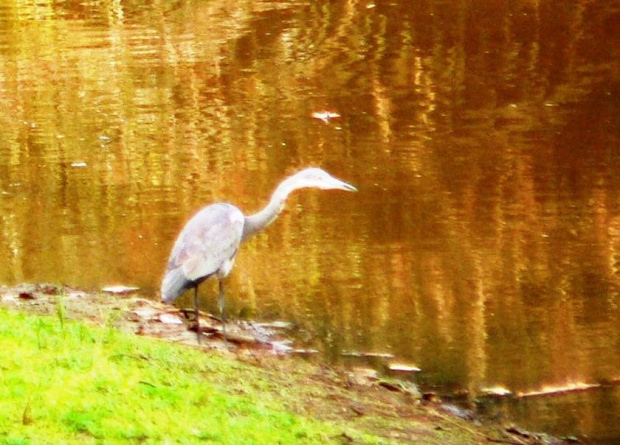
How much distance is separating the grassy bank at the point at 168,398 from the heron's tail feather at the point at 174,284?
351mm

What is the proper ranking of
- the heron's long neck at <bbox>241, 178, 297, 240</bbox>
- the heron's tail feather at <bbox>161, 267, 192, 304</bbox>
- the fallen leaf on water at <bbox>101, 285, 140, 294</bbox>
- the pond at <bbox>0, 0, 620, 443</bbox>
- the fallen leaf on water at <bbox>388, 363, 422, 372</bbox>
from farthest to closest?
the fallen leaf on water at <bbox>101, 285, 140, 294</bbox> < the pond at <bbox>0, 0, 620, 443</bbox> < the heron's long neck at <bbox>241, 178, 297, 240</bbox> < the fallen leaf on water at <bbox>388, 363, 422, 372</bbox> < the heron's tail feather at <bbox>161, 267, 192, 304</bbox>

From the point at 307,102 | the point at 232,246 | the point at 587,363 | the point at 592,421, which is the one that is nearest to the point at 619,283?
the point at 587,363

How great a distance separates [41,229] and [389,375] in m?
4.19

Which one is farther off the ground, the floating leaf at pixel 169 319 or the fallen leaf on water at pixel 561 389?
the floating leaf at pixel 169 319

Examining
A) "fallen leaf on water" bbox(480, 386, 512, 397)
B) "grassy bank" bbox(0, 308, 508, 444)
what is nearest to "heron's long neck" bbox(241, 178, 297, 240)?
"grassy bank" bbox(0, 308, 508, 444)

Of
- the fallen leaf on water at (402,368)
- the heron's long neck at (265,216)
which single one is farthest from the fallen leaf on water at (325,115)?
the fallen leaf on water at (402,368)

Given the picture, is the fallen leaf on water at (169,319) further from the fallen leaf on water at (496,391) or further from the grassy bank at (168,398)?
the fallen leaf on water at (496,391)

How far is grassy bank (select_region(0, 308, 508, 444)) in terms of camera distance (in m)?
5.31

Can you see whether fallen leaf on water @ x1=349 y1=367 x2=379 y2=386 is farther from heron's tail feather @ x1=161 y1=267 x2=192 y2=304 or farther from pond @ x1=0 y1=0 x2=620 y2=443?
heron's tail feather @ x1=161 y1=267 x2=192 y2=304

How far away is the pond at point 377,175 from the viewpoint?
8680 millimetres

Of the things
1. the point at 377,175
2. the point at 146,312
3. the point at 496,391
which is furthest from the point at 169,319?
the point at 377,175

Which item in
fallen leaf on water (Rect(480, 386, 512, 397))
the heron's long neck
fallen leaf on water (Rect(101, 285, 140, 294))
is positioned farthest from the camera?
fallen leaf on water (Rect(101, 285, 140, 294))

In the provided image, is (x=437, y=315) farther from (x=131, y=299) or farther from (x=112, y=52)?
(x=112, y=52)

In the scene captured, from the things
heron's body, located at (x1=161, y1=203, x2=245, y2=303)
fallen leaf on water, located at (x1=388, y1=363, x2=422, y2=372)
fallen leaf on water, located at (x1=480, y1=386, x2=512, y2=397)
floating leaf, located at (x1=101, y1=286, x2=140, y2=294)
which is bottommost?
fallen leaf on water, located at (x1=480, y1=386, x2=512, y2=397)
